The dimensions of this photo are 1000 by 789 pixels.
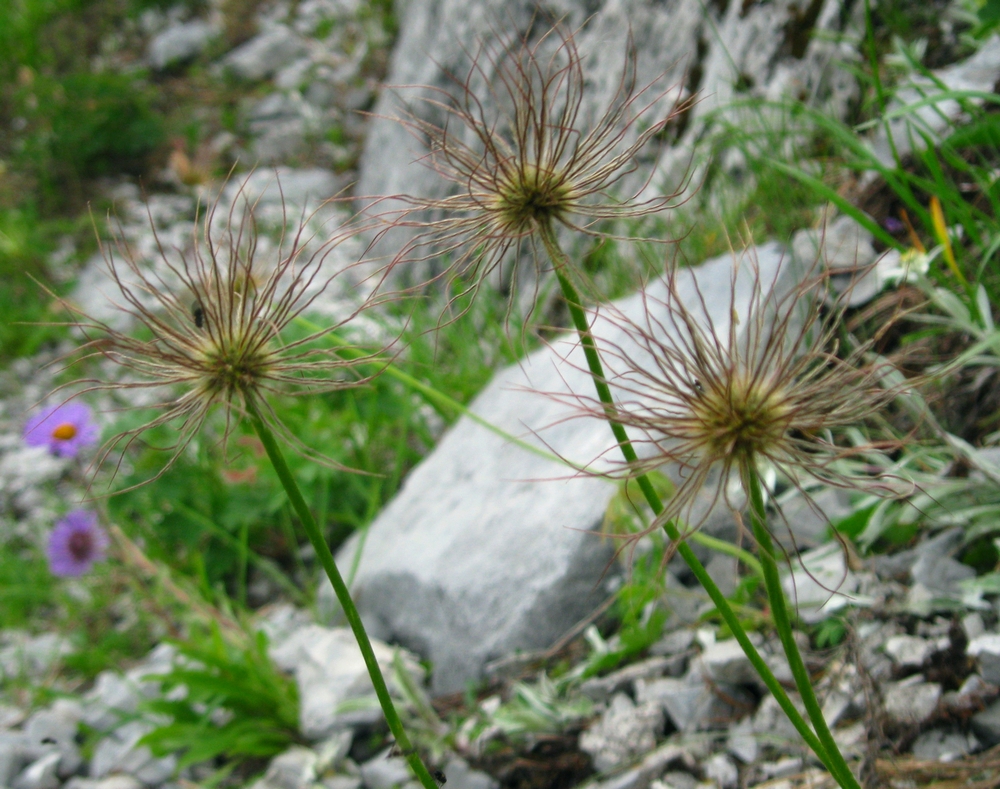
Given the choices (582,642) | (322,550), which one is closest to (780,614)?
(322,550)

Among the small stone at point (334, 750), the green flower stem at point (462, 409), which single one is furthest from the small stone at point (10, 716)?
the green flower stem at point (462, 409)

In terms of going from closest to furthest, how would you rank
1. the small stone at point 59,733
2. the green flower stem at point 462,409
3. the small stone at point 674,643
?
the green flower stem at point 462,409, the small stone at point 674,643, the small stone at point 59,733

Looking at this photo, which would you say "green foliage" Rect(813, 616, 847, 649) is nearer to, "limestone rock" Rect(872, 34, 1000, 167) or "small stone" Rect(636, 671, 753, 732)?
"small stone" Rect(636, 671, 753, 732)

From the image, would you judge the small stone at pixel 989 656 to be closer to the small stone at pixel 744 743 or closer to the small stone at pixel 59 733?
the small stone at pixel 744 743

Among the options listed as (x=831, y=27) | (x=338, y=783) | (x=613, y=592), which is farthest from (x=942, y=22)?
(x=338, y=783)

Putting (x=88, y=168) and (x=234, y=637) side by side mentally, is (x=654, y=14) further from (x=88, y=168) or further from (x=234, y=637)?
(x=88, y=168)

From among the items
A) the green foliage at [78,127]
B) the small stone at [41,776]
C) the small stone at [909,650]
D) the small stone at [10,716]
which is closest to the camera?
the small stone at [909,650]
